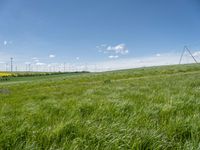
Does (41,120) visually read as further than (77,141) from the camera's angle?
Yes

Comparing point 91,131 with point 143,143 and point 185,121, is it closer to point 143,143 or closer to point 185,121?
point 143,143

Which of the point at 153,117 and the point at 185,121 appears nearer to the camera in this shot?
the point at 185,121

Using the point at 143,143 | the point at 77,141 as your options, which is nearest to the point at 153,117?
the point at 143,143

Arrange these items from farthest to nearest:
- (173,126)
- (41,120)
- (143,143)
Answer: (41,120) → (173,126) → (143,143)

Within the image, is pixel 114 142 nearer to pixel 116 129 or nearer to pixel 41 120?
pixel 116 129

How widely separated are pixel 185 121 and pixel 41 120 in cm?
293

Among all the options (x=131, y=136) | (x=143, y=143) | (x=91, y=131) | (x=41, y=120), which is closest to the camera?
(x=143, y=143)

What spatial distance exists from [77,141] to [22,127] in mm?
1204

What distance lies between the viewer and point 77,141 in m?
3.34

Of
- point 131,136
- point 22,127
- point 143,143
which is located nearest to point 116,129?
point 131,136

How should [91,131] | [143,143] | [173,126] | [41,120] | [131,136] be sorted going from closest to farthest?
[143,143] < [131,136] < [91,131] < [173,126] < [41,120]

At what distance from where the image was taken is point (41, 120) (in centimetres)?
487

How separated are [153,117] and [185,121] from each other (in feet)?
2.70

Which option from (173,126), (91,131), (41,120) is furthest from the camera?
(41,120)
